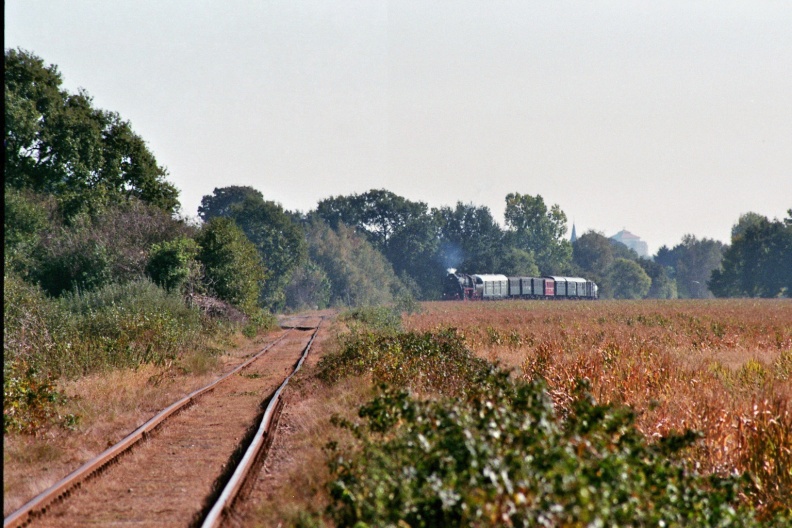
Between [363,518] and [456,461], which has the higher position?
[456,461]

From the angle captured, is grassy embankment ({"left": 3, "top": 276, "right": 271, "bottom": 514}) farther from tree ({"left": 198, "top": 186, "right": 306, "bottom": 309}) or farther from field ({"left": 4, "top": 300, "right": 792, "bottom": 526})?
tree ({"left": 198, "top": 186, "right": 306, "bottom": 309})

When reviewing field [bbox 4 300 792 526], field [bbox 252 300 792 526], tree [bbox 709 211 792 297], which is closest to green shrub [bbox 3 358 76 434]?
field [bbox 4 300 792 526]

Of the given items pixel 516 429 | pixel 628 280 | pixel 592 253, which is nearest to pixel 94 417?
pixel 516 429

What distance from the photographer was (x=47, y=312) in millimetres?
18953

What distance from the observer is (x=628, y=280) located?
127 metres

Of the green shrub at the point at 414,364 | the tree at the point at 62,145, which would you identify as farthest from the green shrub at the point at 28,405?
the tree at the point at 62,145

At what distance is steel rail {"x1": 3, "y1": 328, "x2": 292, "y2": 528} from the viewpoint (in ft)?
22.7

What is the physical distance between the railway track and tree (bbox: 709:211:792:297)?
91582 millimetres

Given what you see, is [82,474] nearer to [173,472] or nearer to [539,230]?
[173,472]

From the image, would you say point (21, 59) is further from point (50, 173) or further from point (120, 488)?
point (120, 488)

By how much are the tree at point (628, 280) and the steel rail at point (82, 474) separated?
121 meters

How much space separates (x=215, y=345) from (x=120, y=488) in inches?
721

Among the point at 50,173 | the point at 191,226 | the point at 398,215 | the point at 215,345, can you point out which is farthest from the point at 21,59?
the point at 398,215

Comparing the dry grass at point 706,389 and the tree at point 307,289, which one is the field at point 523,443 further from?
the tree at point 307,289
